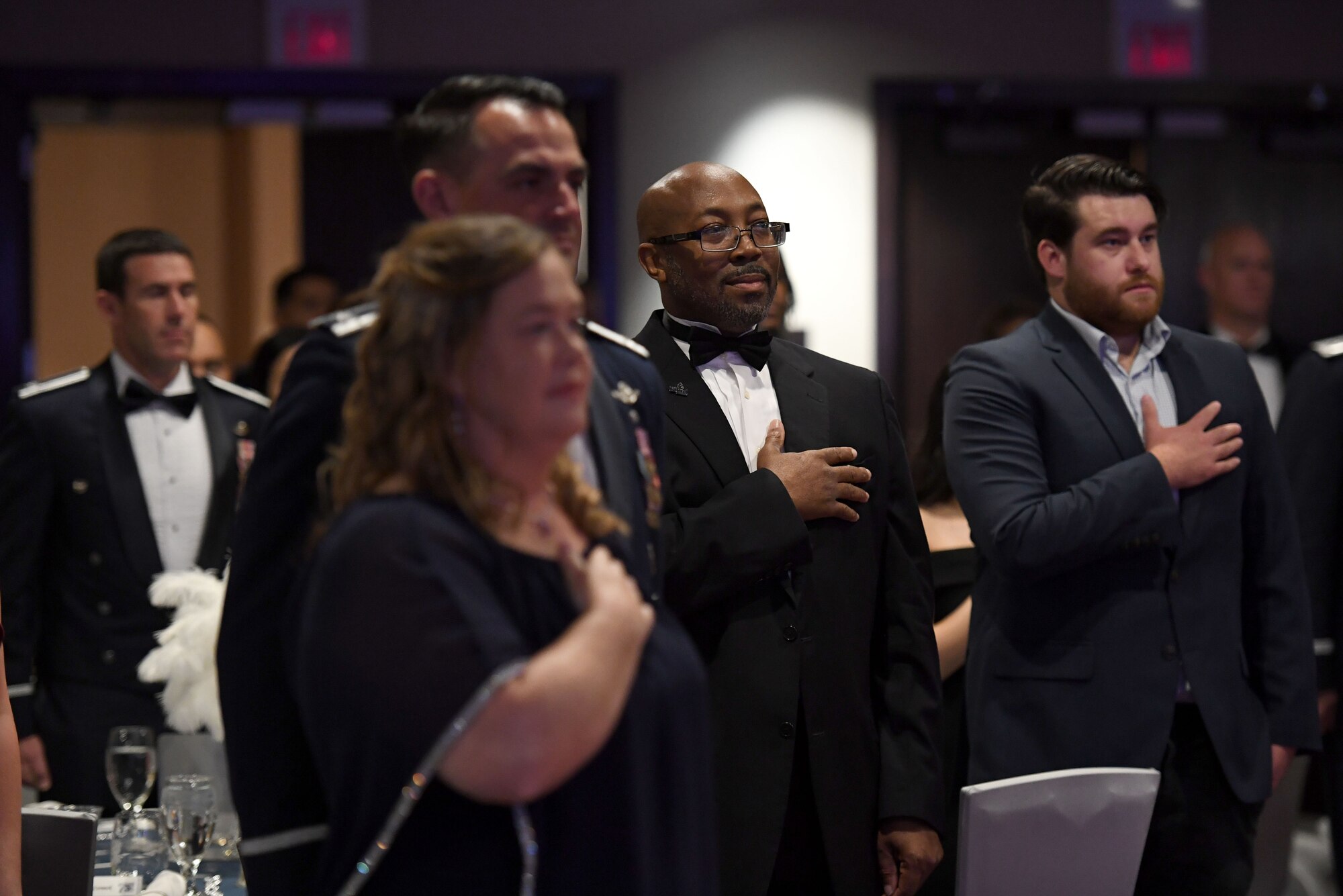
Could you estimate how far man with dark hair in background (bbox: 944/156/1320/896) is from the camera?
9.36 ft

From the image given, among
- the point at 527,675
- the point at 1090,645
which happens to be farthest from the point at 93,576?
the point at 527,675

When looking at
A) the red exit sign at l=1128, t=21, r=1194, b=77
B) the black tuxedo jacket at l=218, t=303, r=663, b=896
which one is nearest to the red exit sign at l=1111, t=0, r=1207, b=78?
the red exit sign at l=1128, t=21, r=1194, b=77

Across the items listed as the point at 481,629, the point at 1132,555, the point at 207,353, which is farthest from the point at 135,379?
the point at 481,629

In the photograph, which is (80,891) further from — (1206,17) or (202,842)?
(1206,17)

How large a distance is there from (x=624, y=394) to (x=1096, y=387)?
136 centimetres

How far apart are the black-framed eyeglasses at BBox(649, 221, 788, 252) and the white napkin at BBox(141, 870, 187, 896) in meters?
1.26

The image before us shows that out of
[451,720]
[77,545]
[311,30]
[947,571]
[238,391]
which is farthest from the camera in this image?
[311,30]

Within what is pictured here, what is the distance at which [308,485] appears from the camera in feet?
5.71

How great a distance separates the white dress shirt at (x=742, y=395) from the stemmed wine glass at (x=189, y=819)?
988 mm

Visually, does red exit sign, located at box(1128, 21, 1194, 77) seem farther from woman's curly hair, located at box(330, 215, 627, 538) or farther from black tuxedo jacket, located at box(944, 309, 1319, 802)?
woman's curly hair, located at box(330, 215, 627, 538)

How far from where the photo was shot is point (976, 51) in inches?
258

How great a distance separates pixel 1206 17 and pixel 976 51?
100cm

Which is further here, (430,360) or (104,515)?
(104,515)

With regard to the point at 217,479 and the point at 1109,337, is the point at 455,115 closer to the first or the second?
the point at 1109,337
